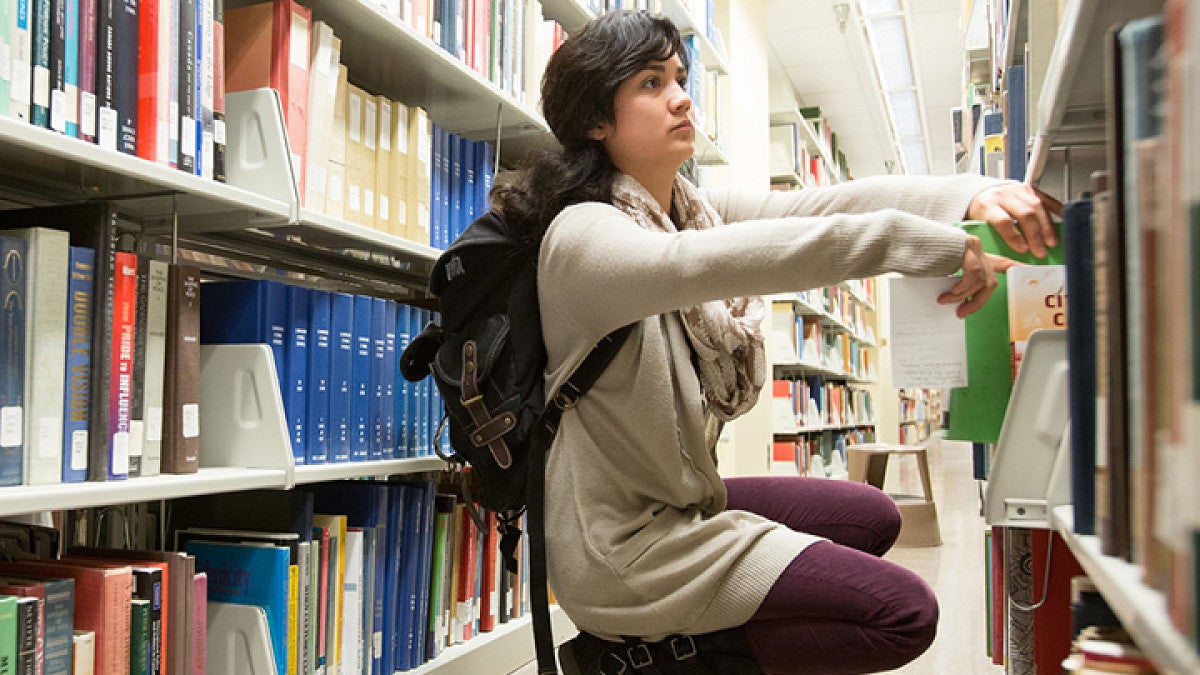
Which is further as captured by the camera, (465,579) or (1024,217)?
(465,579)

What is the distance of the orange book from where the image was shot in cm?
147

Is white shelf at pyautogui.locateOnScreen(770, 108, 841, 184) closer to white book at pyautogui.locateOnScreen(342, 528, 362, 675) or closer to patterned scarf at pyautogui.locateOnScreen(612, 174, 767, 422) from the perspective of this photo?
patterned scarf at pyautogui.locateOnScreen(612, 174, 767, 422)

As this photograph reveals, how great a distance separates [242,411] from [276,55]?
57 centimetres

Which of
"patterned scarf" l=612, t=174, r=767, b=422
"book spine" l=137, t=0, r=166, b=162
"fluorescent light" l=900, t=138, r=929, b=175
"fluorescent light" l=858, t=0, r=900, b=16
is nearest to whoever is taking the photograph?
"book spine" l=137, t=0, r=166, b=162

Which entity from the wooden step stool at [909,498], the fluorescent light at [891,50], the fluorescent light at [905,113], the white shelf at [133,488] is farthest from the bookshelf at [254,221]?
the fluorescent light at [905,113]

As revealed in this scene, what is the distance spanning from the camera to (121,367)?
3.93ft

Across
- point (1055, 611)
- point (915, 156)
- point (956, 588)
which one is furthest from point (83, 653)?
point (915, 156)

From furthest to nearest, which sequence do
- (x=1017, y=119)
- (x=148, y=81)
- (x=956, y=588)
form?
(x=956, y=588)
(x=1017, y=119)
(x=148, y=81)

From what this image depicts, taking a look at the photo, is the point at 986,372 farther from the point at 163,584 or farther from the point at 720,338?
the point at 163,584

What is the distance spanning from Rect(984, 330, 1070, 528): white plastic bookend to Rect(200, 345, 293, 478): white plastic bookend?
1.00 meters

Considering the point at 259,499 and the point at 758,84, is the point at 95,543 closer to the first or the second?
the point at 259,499

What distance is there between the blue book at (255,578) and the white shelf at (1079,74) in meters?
1.22

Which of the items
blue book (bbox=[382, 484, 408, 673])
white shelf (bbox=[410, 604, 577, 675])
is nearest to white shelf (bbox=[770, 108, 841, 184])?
white shelf (bbox=[410, 604, 577, 675])

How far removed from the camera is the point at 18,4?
1.05m
